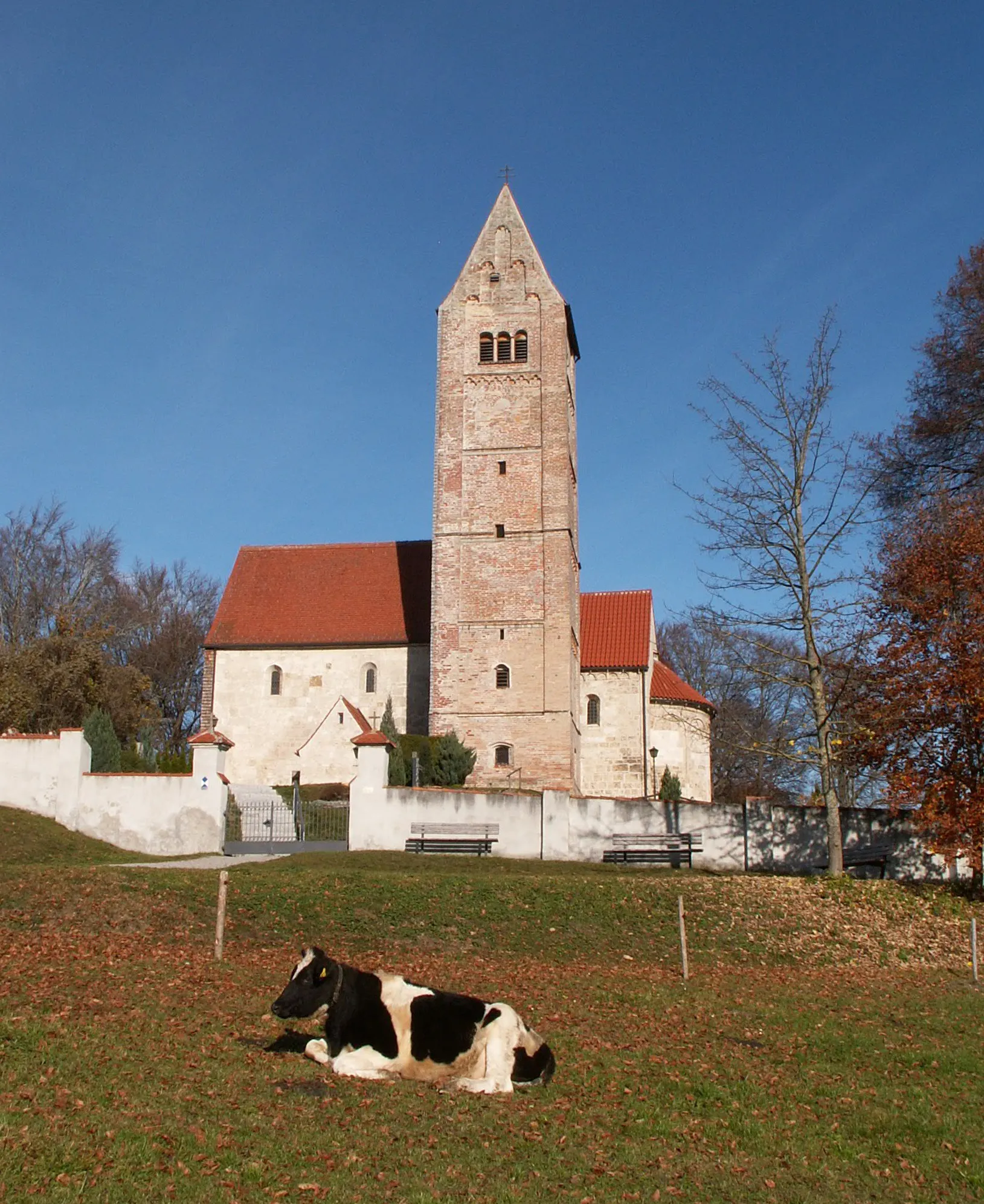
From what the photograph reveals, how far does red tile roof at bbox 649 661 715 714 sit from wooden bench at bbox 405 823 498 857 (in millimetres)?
15514

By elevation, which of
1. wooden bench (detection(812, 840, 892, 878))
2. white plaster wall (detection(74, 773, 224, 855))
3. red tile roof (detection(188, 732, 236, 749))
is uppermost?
red tile roof (detection(188, 732, 236, 749))

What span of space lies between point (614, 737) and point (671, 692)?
276cm

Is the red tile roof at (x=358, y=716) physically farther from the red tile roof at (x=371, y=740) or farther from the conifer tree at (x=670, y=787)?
the red tile roof at (x=371, y=740)

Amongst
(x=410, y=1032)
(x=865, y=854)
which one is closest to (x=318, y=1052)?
(x=410, y=1032)

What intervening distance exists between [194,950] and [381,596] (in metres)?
26.8

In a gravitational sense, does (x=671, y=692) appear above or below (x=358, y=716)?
above

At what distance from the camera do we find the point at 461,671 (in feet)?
114

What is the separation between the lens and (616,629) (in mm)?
39062

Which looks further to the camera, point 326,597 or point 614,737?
point 326,597

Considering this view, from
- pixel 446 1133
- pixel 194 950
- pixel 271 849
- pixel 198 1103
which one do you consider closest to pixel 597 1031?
pixel 446 1133

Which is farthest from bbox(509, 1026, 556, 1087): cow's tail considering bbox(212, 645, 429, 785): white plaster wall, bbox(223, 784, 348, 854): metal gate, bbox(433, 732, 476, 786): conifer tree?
bbox(212, 645, 429, 785): white plaster wall

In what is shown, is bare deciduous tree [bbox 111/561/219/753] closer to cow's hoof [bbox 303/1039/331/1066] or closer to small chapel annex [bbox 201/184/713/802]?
small chapel annex [bbox 201/184/713/802]

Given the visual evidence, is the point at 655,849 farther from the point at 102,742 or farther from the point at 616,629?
the point at 102,742

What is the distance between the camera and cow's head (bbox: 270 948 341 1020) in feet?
25.6
